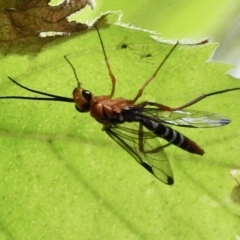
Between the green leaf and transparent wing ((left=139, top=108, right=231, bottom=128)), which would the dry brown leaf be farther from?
transparent wing ((left=139, top=108, right=231, bottom=128))

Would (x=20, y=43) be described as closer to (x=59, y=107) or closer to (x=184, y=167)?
(x=59, y=107)

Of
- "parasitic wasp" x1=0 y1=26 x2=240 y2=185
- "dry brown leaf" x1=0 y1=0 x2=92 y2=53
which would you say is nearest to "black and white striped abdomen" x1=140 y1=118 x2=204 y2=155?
"parasitic wasp" x1=0 y1=26 x2=240 y2=185

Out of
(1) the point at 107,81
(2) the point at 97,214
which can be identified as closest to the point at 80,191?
(2) the point at 97,214

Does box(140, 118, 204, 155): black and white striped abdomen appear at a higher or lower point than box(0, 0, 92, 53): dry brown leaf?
lower

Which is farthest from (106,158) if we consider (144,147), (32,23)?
(32,23)

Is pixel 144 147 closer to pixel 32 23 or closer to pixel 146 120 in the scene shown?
pixel 146 120

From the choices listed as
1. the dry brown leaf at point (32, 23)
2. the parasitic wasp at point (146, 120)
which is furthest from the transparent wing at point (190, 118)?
the dry brown leaf at point (32, 23)
